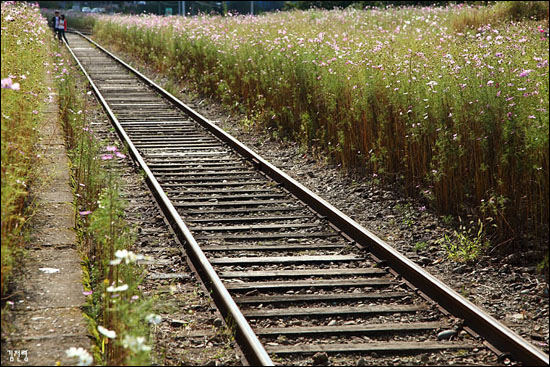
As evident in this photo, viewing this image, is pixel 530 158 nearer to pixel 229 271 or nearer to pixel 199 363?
pixel 229 271

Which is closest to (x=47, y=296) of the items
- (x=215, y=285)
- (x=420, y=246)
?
(x=215, y=285)

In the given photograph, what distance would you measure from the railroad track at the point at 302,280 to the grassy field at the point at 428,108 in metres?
1.26

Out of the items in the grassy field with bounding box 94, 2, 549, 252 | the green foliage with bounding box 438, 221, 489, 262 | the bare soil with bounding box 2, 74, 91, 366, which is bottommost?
the green foliage with bounding box 438, 221, 489, 262

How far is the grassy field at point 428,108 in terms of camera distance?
6848 mm

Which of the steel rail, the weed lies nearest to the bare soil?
the steel rail

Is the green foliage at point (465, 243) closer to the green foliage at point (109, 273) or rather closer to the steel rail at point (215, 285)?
the steel rail at point (215, 285)

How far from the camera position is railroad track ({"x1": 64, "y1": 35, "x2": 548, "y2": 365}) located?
15.9 feet

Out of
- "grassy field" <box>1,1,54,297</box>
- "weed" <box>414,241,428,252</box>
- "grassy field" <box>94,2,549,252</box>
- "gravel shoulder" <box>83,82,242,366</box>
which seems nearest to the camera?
"gravel shoulder" <box>83,82,242,366</box>

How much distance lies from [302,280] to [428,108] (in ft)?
10.6

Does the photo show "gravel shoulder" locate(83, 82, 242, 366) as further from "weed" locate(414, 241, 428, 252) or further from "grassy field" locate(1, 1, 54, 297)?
"weed" locate(414, 241, 428, 252)

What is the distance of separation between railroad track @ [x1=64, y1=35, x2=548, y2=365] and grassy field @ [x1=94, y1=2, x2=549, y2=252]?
49.5 inches

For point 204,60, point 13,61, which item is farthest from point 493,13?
point 13,61

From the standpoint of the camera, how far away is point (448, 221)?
7.60 m

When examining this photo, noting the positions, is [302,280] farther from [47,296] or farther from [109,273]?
[47,296]
